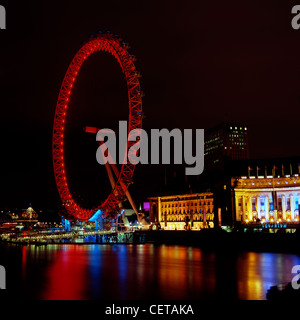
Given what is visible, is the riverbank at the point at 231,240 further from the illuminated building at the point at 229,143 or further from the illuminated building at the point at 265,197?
the illuminated building at the point at 229,143

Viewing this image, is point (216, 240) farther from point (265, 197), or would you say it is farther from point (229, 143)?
point (229, 143)

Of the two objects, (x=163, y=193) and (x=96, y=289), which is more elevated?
(x=163, y=193)

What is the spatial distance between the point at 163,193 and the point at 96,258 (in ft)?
207

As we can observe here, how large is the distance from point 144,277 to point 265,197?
5943cm

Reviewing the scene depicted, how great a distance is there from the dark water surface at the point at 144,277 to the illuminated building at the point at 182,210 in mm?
47120

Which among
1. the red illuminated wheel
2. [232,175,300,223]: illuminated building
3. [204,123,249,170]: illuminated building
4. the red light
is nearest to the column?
[232,175,300,223]: illuminated building

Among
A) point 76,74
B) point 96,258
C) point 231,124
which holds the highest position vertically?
point 231,124

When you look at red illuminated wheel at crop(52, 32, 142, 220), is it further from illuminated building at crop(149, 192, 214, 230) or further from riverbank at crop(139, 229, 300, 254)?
illuminated building at crop(149, 192, 214, 230)

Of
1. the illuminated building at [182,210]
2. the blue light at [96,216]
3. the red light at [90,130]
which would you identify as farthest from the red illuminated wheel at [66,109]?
the illuminated building at [182,210]

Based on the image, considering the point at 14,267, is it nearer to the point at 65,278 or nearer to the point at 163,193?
the point at 65,278

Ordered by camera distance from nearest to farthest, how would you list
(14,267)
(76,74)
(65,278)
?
(65,278)
(14,267)
(76,74)

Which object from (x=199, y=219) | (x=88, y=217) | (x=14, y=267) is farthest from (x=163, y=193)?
(x=14, y=267)

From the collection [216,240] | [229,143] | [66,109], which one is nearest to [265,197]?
[216,240]

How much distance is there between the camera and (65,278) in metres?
31.7
